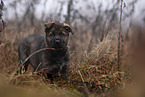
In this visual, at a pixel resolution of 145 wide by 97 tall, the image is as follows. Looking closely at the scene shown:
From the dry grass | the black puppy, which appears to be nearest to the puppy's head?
the black puppy

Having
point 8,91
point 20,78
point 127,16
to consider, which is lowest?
point 20,78

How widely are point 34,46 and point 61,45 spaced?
3.55 ft

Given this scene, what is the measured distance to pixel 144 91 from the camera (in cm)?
153

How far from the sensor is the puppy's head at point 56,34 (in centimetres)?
363

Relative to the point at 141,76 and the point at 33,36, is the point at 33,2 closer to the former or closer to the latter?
the point at 33,36

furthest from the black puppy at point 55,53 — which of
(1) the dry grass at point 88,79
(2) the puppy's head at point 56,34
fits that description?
(1) the dry grass at point 88,79

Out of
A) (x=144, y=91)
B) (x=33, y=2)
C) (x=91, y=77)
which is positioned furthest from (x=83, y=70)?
(x=33, y=2)

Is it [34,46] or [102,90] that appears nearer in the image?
[102,90]

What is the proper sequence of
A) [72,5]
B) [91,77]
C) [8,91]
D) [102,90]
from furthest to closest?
[72,5]
[91,77]
[102,90]
[8,91]

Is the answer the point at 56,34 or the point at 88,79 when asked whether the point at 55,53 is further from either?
the point at 88,79

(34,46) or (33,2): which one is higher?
(33,2)

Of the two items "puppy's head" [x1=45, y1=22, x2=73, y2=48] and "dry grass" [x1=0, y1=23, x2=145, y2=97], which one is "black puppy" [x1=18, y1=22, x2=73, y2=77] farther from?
"dry grass" [x1=0, y1=23, x2=145, y2=97]

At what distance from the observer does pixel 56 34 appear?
12.5ft

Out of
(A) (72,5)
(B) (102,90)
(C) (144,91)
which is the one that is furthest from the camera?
(A) (72,5)
